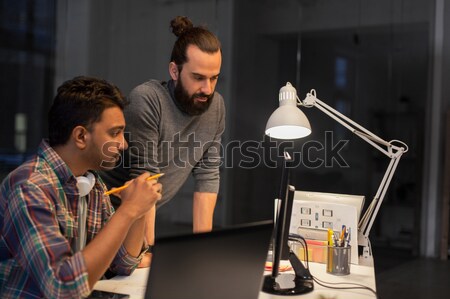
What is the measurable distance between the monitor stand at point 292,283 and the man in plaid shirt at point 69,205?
1.45 ft

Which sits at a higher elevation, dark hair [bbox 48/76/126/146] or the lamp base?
dark hair [bbox 48/76/126/146]

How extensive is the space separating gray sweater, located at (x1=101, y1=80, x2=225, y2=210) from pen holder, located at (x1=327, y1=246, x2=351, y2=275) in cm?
72

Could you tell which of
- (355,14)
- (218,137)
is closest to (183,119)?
(218,137)

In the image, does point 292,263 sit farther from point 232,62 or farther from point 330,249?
point 232,62

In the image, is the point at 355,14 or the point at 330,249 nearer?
the point at 330,249

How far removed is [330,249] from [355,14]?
11.6ft

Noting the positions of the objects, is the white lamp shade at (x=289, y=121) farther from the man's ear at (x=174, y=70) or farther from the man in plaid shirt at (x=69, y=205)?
the man in plaid shirt at (x=69, y=205)

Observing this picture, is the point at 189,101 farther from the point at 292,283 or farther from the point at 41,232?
the point at 41,232

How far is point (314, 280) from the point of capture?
1928mm

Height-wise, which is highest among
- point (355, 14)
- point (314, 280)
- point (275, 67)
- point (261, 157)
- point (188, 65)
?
point (355, 14)

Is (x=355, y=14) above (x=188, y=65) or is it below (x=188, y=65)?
above

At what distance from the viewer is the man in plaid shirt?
4.29 ft

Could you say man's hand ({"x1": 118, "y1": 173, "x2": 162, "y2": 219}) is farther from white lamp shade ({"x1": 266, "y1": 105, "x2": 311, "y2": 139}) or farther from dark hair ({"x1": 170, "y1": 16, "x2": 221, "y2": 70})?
dark hair ({"x1": 170, "y1": 16, "x2": 221, "y2": 70})

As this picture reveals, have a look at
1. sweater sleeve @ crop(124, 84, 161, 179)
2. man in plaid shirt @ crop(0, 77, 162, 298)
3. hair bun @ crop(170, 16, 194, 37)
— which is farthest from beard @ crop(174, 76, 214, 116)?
man in plaid shirt @ crop(0, 77, 162, 298)
